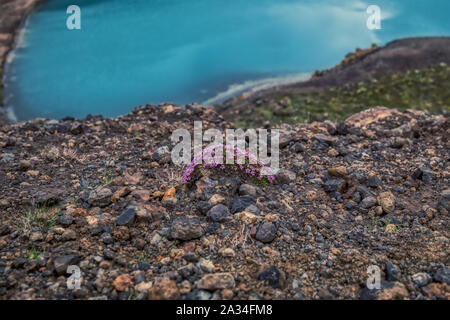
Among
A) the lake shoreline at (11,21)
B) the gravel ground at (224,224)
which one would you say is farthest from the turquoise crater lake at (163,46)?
the gravel ground at (224,224)

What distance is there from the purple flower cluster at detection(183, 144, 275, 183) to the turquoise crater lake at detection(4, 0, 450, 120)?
73.3ft

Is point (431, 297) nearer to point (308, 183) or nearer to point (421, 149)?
point (308, 183)

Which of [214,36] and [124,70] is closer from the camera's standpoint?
[124,70]

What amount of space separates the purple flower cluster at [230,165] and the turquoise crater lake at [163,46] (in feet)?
73.3

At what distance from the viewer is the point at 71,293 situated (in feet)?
14.6

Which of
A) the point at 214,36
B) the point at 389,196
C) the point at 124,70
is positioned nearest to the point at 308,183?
the point at 389,196

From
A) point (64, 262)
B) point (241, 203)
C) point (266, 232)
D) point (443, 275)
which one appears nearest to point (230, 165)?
point (241, 203)

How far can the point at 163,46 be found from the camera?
38688 millimetres

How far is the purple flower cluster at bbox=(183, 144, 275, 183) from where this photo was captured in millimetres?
6839

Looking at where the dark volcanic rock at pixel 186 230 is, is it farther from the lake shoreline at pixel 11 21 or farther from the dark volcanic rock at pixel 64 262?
the lake shoreline at pixel 11 21

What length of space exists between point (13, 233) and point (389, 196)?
593 centimetres

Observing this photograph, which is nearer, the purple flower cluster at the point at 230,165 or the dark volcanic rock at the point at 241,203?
the dark volcanic rock at the point at 241,203

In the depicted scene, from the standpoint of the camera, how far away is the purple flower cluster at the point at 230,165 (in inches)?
269

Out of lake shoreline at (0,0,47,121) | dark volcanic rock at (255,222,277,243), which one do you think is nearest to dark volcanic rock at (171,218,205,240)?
dark volcanic rock at (255,222,277,243)
